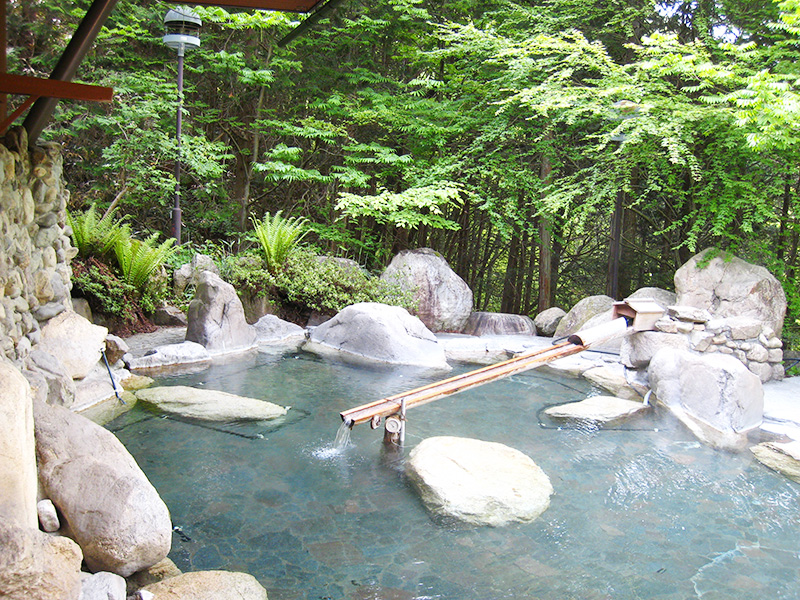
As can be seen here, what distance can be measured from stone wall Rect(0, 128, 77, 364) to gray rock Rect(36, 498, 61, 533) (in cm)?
149

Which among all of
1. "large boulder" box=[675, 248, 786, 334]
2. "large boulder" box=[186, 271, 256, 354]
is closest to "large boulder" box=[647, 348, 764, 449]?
"large boulder" box=[675, 248, 786, 334]

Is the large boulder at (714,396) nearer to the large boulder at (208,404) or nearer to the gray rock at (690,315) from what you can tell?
the gray rock at (690,315)

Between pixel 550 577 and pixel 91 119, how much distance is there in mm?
9064

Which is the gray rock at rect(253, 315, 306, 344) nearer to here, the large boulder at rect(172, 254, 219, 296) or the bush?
the bush

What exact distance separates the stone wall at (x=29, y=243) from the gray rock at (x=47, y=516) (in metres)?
1.49

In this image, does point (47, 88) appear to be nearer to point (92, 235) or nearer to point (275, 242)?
point (92, 235)

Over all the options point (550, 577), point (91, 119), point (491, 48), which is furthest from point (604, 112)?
point (91, 119)

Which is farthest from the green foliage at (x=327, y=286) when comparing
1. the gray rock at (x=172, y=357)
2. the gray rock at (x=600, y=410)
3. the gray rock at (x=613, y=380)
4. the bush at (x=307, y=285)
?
the gray rock at (x=600, y=410)

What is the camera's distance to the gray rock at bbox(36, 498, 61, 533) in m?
2.65

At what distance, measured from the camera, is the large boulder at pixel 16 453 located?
90.0 inches

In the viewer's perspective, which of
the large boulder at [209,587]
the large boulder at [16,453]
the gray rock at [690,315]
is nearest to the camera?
the large boulder at [16,453]

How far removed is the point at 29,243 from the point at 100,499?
2.70 m

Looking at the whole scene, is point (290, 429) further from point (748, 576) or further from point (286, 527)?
point (748, 576)

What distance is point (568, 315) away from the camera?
901 cm
